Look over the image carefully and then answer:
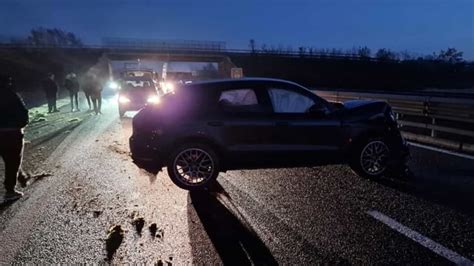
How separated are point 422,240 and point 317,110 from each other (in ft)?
9.46

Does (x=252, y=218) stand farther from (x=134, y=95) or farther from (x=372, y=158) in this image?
(x=134, y=95)

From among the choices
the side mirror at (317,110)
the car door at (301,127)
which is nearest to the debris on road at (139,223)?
the car door at (301,127)

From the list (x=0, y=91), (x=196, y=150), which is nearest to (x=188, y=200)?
(x=196, y=150)

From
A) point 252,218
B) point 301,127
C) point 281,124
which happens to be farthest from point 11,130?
point 301,127

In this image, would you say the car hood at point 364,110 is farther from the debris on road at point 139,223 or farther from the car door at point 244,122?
the debris on road at point 139,223

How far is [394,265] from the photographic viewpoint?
425 centimetres

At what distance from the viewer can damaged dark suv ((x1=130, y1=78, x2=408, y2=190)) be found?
6992mm

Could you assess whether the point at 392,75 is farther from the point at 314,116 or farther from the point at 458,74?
the point at 314,116

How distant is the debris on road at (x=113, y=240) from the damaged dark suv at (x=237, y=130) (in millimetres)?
1739

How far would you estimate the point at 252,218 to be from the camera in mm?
5727

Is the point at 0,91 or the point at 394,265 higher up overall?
the point at 0,91

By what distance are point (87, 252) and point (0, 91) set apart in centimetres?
324

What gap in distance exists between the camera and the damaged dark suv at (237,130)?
22.9 ft

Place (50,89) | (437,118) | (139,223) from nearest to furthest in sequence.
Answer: (139,223)
(437,118)
(50,89)
